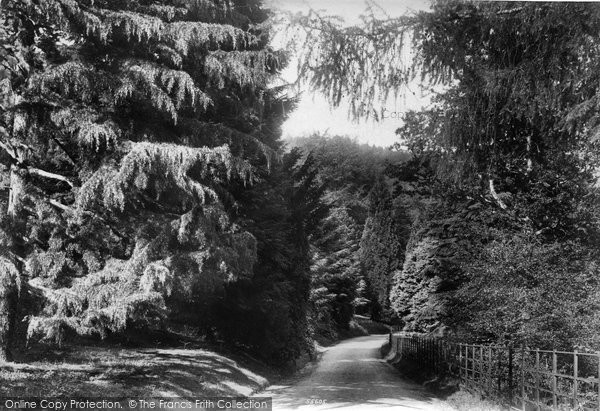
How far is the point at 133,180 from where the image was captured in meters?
8.57

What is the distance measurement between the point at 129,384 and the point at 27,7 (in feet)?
17.8

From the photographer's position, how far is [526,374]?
866 cm

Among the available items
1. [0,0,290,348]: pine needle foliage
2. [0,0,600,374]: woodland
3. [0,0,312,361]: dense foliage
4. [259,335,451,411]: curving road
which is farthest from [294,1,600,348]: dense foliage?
[0,0,290,348]: pine needle foliage

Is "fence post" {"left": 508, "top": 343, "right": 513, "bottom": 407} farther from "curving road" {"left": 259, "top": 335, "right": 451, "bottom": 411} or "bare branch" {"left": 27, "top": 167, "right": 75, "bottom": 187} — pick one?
"bare branch" {"left": 27, "top": 167, "right": 75, "bottom": 187}

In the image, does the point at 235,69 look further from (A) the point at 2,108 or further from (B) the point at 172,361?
(B) the point at 172,361

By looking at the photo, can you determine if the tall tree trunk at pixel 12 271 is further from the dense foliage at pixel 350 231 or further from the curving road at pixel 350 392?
the dense foliage at pixel 350 231

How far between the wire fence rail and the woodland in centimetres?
36

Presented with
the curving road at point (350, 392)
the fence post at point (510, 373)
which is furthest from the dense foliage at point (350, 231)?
the fence post at point (510, 373)

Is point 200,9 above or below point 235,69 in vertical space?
above

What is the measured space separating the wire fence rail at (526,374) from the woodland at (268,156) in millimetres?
363

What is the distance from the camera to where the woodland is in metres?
5.43

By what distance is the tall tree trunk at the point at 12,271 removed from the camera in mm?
7449

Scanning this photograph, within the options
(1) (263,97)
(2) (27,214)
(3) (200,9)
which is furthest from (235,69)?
(2) (27,214)

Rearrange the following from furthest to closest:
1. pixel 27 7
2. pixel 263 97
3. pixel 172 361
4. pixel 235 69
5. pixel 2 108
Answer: pixel 263 97
pixel 172 361
pixel 235 69
pixel 2 108
pixel 27 7
